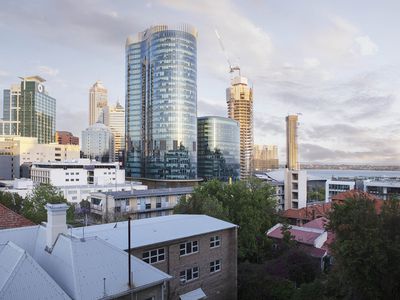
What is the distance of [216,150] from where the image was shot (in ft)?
532

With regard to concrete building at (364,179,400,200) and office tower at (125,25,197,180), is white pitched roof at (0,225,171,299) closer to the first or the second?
concrete building at (364,179,400,200)

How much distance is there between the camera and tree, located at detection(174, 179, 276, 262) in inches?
1606

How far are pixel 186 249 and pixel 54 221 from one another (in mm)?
10719

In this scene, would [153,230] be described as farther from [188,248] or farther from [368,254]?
[368,254]

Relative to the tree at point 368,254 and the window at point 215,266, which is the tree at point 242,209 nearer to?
the window at point 215,266

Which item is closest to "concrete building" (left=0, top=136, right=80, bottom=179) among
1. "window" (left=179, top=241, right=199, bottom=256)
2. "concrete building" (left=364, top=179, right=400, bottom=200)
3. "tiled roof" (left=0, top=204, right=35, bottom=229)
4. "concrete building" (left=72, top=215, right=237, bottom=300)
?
"concrete building" (left=364, top=179, right=400, bottom=200)

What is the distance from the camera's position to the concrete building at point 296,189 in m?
82.3

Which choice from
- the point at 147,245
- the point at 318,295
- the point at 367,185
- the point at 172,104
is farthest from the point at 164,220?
the point at 172,104

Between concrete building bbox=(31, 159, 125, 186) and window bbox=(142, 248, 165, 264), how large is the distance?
278 feet

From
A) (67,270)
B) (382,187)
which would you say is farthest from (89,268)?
(382,187)

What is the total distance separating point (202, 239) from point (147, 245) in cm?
575

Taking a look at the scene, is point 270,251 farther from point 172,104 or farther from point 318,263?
point 172,104

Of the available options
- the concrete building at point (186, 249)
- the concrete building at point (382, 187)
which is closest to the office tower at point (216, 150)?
the concrete building at point (382, 187)

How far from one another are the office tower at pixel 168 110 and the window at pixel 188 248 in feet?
364
